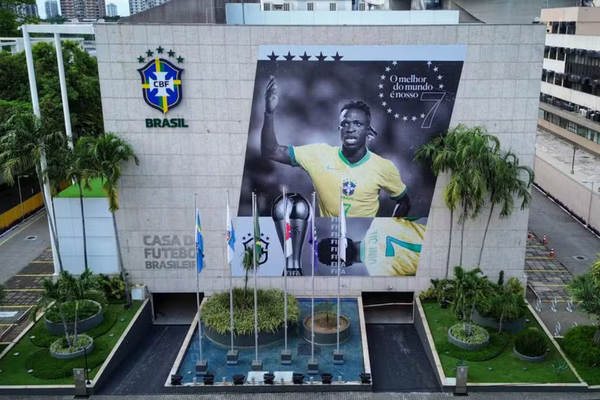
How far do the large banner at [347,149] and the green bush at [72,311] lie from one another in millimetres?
7352

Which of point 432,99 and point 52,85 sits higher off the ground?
point 432,99

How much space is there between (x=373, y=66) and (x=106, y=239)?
53.7 ft

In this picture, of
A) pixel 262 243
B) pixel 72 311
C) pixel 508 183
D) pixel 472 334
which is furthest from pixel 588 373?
pixel 72 311

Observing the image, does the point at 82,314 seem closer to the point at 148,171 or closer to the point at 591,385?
the point at 148,171

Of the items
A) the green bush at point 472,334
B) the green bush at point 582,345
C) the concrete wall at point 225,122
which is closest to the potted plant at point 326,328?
the concrete wall at point 225,122

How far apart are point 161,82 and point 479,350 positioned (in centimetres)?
1931

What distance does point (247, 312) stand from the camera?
94.6ft

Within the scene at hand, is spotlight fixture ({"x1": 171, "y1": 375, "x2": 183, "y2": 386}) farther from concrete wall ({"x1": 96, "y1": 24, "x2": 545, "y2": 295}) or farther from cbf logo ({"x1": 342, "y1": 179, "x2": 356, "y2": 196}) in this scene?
cbf logo ({"x1": 342, "y1": 179, "x2": 356, "y2": 196})

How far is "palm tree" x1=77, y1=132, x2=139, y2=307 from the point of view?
2902 centimetres

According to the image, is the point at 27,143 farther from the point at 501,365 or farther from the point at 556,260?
the point at 556,260

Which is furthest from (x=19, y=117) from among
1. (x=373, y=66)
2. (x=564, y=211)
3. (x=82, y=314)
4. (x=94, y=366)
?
(x=564, y=211)

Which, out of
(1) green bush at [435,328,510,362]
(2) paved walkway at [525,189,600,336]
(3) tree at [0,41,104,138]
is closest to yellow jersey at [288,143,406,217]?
(1) green bush at [435,328,510,362]

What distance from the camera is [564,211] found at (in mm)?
47938

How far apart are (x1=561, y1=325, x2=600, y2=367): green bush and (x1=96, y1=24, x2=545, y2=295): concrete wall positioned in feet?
→ 15.8
